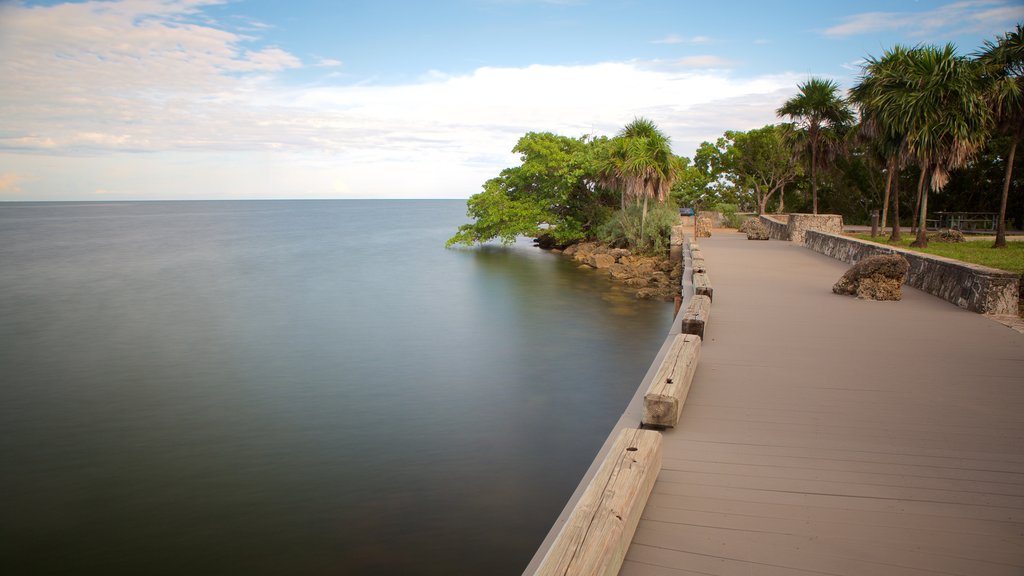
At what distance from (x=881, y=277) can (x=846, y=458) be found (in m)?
7.58

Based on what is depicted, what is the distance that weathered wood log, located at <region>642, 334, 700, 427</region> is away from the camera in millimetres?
4906

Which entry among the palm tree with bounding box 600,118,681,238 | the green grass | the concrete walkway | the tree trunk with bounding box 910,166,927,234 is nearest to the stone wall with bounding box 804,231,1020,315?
the concrete walkway

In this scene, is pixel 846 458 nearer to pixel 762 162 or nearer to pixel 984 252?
pixel 984 252

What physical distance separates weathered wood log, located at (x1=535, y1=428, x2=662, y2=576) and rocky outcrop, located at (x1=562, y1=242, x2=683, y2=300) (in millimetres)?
17303

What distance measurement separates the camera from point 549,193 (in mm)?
36125

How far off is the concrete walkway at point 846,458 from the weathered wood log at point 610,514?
21 centimetres

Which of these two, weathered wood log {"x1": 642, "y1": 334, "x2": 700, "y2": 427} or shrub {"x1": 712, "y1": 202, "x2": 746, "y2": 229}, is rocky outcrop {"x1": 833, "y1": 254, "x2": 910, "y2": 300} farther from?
shrub {"x1": 712, "y1": 202, "x2": 746, "y2": 229}

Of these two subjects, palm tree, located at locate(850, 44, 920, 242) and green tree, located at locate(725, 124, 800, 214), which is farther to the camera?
green tree, located at locate(725, 124, 800, 214)

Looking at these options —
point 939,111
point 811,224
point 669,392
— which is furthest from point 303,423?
point 939,111

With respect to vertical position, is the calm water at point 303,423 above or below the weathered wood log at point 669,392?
below

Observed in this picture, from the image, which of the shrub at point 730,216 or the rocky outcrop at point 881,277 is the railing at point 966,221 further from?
the rocky outcrop at point 881,277

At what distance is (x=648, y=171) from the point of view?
93.6ft

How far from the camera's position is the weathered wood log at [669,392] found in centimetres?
491

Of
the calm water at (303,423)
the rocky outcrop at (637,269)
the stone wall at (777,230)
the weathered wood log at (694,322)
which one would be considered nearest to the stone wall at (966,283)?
the weathered wood log at (694,322)
